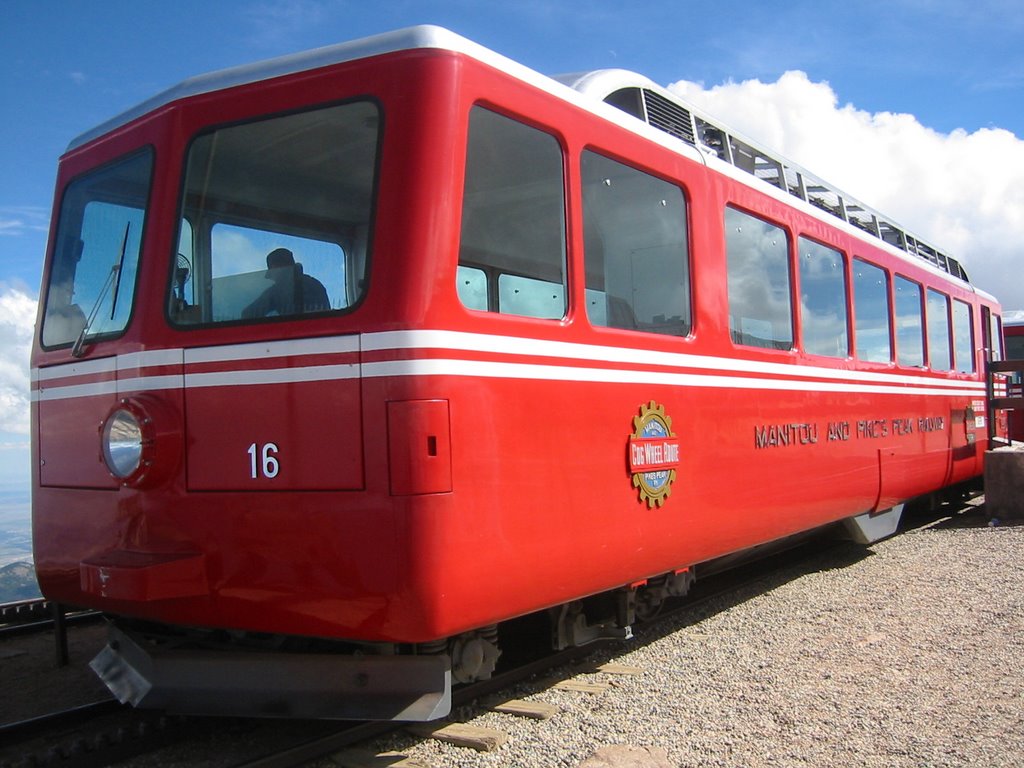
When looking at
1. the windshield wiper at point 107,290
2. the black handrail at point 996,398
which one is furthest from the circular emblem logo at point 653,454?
the black handrail at point 996,398

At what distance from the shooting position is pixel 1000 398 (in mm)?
10992

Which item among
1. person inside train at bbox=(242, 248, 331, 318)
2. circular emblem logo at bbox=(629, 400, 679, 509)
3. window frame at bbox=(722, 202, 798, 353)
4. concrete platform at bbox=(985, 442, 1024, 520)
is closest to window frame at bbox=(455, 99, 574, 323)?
person inside train at bbox=(242, 248, 331, 318)

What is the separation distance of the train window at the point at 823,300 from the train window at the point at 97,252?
4109 millimetres

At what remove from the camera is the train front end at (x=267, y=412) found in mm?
3229

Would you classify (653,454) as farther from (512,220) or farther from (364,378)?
(364,378)

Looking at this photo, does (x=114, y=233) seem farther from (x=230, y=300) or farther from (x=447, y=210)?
(x=447, y=210)

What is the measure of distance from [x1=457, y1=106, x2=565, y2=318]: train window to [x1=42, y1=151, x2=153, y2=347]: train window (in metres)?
1.41

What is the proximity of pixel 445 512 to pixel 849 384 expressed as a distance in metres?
4.43

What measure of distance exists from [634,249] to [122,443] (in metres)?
2.45

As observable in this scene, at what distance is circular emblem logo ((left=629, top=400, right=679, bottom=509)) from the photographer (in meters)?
4.17

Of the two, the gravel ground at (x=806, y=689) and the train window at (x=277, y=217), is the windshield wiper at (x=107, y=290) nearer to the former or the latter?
the train window at (x=277, y=217)

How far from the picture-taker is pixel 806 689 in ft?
14.3

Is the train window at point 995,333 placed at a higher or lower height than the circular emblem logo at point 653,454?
higher

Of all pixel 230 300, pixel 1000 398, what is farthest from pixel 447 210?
pixel 1000 398
